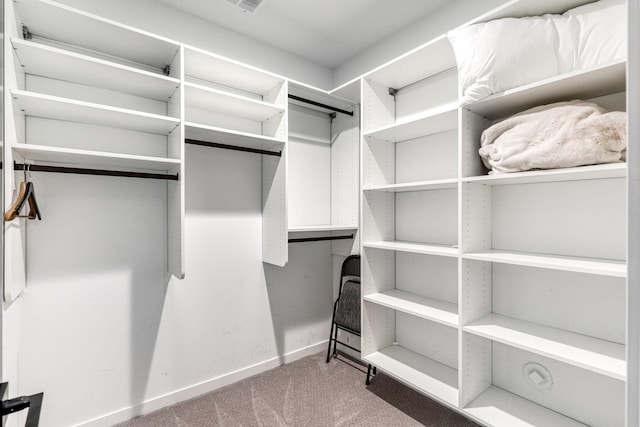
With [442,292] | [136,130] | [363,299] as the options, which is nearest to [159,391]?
[363,299]

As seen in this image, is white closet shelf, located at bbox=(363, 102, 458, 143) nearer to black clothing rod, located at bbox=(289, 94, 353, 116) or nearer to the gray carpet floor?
black clothing rod, located at bbox=(289, 94, 353, 116)

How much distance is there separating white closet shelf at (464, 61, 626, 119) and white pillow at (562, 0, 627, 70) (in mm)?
56

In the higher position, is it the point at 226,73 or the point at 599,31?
the point at 226,73

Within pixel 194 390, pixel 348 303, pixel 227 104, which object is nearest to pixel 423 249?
pixel 348 303

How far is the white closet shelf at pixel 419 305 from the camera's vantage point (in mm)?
1765

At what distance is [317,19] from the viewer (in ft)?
7.29

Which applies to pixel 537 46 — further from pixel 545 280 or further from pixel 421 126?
pixel 545 280

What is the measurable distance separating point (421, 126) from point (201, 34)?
5.44 ft

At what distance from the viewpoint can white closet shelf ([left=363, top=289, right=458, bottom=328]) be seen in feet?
5.79

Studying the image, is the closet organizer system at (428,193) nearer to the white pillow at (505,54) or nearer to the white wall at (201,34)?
the white pillow at (505,54)

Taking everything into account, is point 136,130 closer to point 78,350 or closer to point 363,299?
point 78,350

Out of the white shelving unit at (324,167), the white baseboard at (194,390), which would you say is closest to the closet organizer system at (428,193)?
the white shelving unit at (324,167)

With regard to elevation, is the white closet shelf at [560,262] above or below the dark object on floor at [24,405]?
above

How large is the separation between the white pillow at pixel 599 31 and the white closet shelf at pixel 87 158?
1.99m
